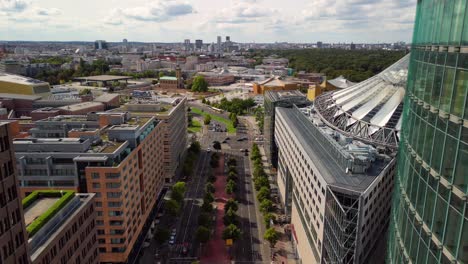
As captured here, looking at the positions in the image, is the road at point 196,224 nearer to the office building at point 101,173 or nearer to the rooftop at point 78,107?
the office building at point 101,173

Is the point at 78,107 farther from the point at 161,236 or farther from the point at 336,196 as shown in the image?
the point at 336,196

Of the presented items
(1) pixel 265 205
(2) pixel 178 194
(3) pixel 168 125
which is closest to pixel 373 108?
(1) pixel 265 205

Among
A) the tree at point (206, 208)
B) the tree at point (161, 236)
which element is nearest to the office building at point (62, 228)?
the tree at point (161, 236)

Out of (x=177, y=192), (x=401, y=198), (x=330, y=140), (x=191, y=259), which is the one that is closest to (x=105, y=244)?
(x=191, y=259)

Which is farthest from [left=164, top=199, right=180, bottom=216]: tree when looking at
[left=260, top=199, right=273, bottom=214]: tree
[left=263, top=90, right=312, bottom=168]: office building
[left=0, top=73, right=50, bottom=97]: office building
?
[left=0, top=73, right=50, bottom=97]: office building

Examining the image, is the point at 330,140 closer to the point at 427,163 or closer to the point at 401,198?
the point at 401,198

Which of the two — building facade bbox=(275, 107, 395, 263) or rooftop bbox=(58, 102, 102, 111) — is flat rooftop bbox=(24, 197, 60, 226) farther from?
rooftop bbox=(58, 102, 102, 111)
